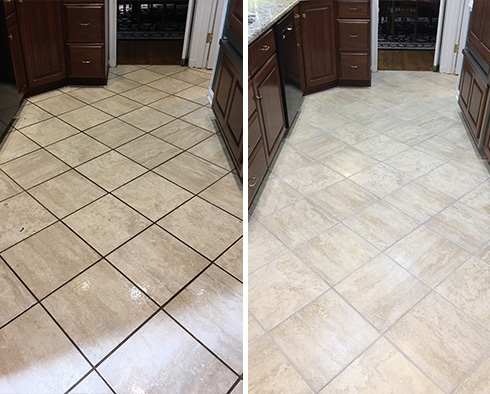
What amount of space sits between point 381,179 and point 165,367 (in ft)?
5.04

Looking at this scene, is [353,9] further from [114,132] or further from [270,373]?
[270,373]

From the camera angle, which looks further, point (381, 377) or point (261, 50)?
point (261, 50)

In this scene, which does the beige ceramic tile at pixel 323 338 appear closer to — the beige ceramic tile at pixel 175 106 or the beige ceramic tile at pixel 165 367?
the beige ceramic tile at pixel 165 367

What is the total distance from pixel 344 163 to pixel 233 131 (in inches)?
26.2

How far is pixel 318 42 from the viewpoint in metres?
3.47

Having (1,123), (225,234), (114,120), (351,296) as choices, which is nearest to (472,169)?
(351,296)

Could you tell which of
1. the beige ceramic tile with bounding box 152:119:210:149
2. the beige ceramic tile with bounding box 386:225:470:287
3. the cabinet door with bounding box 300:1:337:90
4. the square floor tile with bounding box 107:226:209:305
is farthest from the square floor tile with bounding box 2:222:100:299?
A: the cabinet door with bounding box 300:1:337:90

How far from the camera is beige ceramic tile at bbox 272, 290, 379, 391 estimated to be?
4.56ft

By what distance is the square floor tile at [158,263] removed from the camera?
166 cm

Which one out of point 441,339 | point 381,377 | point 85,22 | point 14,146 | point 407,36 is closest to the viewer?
point 381,377

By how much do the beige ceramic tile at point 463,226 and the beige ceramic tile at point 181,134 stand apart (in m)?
1.43

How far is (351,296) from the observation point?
1.64 m

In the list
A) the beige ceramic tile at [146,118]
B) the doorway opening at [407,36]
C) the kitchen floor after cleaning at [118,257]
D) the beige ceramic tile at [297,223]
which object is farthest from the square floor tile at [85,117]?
the doorway opening at [407,36]

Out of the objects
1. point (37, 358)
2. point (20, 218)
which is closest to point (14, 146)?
point (20, 218)
